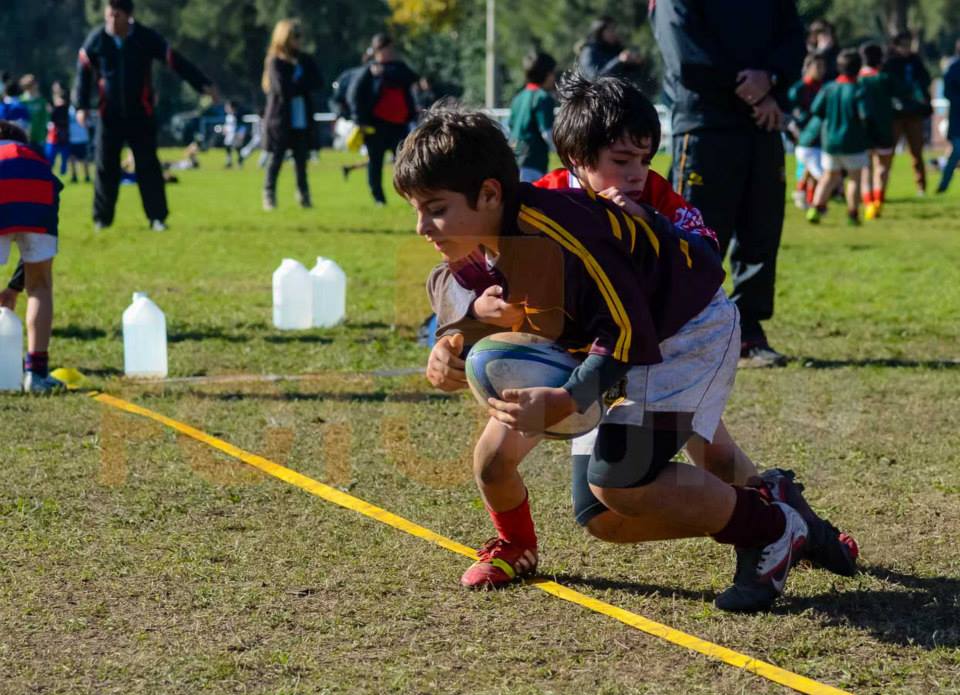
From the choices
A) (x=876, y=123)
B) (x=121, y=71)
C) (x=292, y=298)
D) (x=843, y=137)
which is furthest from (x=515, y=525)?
(x=876, y=123)

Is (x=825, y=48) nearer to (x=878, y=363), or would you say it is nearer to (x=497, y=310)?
(x=878, y=363)

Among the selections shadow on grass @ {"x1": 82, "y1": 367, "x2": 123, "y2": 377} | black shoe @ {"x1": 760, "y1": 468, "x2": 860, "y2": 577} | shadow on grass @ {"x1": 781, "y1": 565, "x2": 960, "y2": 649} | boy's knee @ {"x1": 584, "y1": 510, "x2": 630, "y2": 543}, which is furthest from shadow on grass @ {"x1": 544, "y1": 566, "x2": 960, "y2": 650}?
shadow on grass @ {"x1": 82, "y1": 367, "x2": 123, "y2": 377}

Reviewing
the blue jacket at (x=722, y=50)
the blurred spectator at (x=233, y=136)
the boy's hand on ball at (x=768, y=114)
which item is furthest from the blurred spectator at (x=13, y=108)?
the blurred spectator at (x=233, y=136)

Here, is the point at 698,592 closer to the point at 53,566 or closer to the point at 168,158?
Result: the point at 53,566

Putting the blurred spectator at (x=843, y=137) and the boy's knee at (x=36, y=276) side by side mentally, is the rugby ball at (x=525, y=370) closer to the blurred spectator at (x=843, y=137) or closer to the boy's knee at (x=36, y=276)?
the boy's knee at (x=36, y=276)

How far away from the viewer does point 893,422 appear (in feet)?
20.4

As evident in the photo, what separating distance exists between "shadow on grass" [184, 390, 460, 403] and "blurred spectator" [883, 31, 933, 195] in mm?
11817

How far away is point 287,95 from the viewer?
58.3 ft

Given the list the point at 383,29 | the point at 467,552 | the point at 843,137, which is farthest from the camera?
the point at 383,29

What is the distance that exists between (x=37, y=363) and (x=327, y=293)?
2.33m

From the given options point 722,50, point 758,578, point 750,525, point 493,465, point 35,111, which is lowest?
point 758,578

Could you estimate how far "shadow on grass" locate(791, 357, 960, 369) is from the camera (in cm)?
749

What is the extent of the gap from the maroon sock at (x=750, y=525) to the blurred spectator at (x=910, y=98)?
14.1m

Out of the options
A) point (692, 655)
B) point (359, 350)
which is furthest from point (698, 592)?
point (359, 350)
